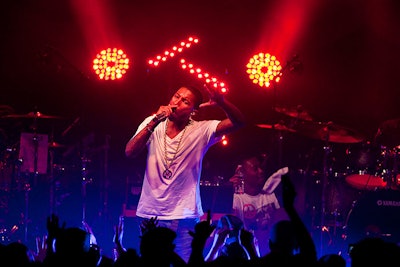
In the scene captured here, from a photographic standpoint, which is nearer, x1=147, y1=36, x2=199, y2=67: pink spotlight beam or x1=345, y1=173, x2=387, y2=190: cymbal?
x1=345, y1=173, x2=387, y2=190: cymbal

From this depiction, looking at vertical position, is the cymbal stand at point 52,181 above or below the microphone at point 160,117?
below

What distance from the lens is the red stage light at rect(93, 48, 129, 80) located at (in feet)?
36.0

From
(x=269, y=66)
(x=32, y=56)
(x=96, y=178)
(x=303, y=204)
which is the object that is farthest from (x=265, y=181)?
(x=32, y=56)

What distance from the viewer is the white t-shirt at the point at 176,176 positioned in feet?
20.0

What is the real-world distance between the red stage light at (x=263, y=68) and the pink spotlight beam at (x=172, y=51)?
3.85ft

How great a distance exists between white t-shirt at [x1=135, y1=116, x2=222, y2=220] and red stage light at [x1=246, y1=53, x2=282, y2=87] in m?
4.51

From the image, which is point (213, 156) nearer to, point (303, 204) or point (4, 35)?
point (303, 204)

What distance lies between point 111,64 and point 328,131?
14.3ft

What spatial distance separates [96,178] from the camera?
1087 cm

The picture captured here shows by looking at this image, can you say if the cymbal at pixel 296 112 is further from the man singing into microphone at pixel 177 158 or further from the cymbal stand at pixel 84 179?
the cymbal stand at pixel 84 179

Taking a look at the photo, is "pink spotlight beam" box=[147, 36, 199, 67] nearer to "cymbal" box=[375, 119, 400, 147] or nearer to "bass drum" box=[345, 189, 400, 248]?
"cymbal" box=[375, 119, 400, 147]

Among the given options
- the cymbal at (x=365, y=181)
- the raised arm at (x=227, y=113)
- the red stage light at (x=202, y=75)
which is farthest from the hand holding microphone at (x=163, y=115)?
the cymbal at (x=365, y=181)

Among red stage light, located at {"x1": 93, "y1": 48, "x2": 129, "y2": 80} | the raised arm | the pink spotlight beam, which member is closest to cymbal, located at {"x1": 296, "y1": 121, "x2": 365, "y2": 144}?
the pink spotlight beam

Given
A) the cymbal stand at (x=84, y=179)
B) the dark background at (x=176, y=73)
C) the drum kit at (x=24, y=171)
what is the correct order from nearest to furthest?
the cymbal stand at (x=84, y=179) < the drum kit at (x=24, y=171) < the dark background at (x=176, y=73)
